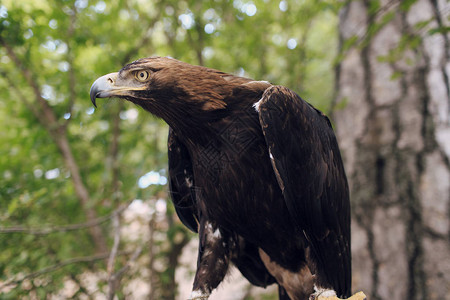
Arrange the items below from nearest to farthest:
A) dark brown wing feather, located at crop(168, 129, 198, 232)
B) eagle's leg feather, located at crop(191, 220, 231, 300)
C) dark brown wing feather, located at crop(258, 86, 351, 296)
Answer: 1. dark brown wing feather, located at crop(258, 86, 351, 296)
2. eagle's leg feather, located at crop(191, 220, 231, 300)
3. dark brown wing feather, located at crop(168, 129, 198, 232)

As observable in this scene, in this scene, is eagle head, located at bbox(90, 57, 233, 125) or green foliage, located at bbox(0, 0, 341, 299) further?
green foliage, located at bbox(0, 0, 341, 299)

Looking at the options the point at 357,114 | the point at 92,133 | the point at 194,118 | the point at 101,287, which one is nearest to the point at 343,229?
the point at 194,118

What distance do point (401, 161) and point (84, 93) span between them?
153 inches

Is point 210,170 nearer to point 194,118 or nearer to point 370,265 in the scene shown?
point 194,118

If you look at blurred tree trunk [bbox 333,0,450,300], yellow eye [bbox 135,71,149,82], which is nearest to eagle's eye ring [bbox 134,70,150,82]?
yellow eye [bbox 135,71,149,82]

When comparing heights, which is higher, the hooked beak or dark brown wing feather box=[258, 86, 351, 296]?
the hooked beak

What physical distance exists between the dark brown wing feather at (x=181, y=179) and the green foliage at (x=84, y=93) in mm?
790

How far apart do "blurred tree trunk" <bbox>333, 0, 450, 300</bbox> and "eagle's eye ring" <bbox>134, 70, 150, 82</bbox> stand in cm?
233

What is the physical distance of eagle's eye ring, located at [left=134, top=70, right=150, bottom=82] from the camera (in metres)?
1.90

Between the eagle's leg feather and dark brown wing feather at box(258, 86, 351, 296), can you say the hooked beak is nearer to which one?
dark brown wing feather at box(258, 86, 351, 296)

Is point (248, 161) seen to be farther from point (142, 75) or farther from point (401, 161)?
point (401, 161)

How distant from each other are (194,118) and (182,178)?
2.03 feet

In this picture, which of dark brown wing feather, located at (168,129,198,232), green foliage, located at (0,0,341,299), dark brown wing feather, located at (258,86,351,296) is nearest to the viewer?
Result: dark brown wing feather, located at (258,86,351,296)

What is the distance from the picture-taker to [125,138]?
14.5ft
